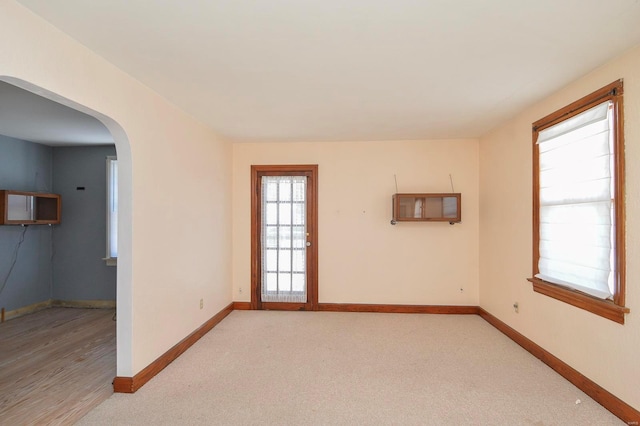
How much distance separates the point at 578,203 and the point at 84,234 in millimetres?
6317

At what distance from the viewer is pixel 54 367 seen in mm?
2961

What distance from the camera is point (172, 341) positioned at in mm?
3111

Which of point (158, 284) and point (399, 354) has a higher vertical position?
point (158, 284)

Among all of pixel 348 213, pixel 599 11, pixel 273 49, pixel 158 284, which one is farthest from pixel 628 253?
pixel 158 284

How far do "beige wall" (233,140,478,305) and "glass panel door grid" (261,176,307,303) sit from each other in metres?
0.26

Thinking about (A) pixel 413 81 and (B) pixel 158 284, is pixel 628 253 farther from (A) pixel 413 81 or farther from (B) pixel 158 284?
(B) pixel 158 284

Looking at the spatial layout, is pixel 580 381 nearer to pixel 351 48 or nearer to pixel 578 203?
pixel 578 203

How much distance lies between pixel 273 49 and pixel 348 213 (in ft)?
9.66

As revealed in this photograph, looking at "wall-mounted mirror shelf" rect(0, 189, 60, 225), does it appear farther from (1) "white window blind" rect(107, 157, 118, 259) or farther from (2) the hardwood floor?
(2) the hardwood floor

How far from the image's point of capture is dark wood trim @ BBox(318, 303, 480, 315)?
4.53 meters

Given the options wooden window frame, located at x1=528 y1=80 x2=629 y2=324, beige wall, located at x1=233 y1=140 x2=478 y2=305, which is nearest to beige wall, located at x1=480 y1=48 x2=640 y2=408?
wooden window frame, located at x1=528 y1=80 x2=629 y2=324

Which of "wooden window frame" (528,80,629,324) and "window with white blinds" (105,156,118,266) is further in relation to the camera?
"window with white blinds" (105,156,118,266)

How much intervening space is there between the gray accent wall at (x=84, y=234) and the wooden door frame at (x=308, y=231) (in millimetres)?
2305

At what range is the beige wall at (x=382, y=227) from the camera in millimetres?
4586
